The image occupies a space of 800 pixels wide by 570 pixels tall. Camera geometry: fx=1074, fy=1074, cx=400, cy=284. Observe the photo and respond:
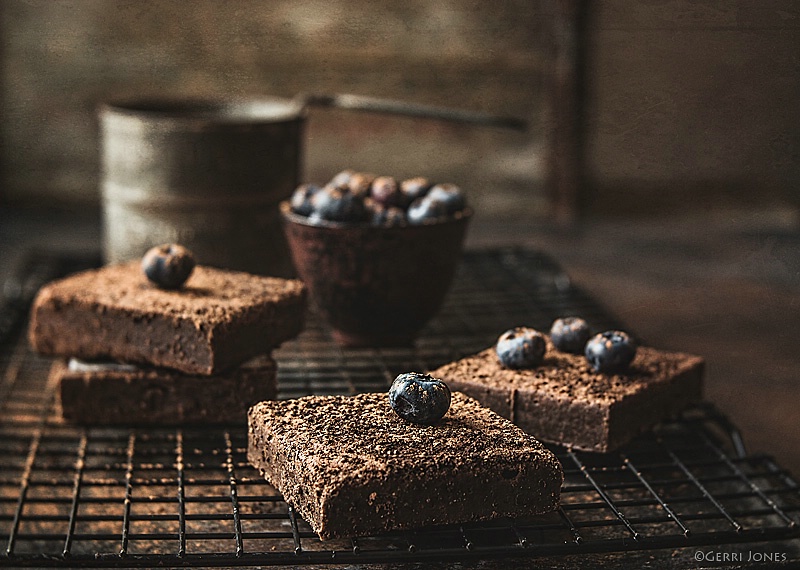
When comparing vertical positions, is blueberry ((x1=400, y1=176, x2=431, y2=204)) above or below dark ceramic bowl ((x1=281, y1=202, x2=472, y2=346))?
above

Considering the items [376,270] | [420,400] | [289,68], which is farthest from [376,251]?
[289,68]

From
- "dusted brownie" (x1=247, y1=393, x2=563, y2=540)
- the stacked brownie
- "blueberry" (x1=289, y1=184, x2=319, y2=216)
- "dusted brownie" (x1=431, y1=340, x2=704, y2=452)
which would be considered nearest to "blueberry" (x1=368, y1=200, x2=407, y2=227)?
"blueberry" (x1=289, y1=184, x2=319, y2=216)

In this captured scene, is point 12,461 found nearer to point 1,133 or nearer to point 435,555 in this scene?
point 435,555

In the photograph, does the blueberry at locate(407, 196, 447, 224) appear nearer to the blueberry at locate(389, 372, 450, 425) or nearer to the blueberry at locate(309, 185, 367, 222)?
the blueberry at locate(309, 185, 367, 222)

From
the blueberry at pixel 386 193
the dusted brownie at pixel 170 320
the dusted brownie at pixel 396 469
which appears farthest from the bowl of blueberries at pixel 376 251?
the dusted brownie at pixel 396 469

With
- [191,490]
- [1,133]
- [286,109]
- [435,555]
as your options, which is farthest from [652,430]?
[1,133]

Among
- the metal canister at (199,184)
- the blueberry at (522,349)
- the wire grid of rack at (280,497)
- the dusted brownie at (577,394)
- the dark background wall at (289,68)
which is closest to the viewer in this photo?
the wire grid of rack at (280,497)

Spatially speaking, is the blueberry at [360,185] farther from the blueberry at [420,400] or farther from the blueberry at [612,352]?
the blueberry at [420,400]

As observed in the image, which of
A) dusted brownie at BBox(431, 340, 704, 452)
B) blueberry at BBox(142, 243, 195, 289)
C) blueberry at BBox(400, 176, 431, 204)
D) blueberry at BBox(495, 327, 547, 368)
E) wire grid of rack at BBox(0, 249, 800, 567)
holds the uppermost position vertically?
blueberry at BBox(400, 176, 431, 204)
